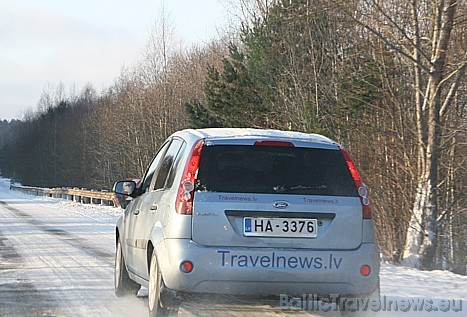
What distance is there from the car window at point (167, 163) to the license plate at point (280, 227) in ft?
3.93

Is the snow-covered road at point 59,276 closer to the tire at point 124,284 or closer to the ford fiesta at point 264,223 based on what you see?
the tire at point 124,284

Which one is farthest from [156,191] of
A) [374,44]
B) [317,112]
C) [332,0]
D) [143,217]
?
[317,112]

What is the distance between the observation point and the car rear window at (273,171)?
18.5ft

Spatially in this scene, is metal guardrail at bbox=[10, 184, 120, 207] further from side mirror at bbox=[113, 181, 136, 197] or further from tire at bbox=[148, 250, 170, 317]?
tire at bbox=[148, 250, 170, 317]

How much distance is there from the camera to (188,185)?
5.62 metres

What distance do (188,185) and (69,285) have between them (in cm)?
403

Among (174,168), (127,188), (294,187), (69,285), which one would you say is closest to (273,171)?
(294,187)

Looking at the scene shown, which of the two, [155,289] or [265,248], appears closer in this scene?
[265,248]

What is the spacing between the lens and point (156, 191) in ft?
21.9

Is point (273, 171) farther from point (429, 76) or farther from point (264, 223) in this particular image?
point (429, 76)

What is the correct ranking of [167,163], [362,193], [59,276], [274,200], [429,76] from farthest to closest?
1. [429,76]
2. [59,276]
3. [167,163]
4. [362,193]
5. [274,200]

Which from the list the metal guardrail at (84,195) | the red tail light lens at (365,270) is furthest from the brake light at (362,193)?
the metal guardrail at (84,195)

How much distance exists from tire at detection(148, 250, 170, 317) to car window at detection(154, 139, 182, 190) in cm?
77

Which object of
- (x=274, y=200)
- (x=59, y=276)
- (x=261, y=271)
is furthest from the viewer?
(x=59, y=276)
